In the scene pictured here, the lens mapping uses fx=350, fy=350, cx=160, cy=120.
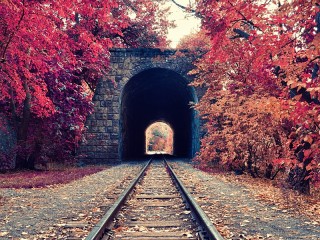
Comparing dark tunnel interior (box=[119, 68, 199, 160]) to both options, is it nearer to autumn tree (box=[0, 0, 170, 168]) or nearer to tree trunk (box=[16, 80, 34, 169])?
autumn tree (box=[0, 0, 170, 168])

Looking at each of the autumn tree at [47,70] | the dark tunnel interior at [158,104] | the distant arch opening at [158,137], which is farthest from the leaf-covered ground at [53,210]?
the distant arch opening at [158,137]

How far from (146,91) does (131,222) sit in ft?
71.5

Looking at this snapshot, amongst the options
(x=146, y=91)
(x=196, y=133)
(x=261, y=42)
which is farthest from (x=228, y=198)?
(x=146, y=91)

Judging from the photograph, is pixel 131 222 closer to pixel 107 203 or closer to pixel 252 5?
pixel 107 203

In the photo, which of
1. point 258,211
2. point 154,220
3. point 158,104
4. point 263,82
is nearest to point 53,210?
point 154,220

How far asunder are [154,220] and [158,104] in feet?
89.1

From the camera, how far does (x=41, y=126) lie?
15.6 m

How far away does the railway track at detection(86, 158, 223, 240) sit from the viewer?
475 cm

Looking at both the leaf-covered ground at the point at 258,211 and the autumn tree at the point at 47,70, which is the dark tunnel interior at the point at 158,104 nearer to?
the autumn tree at the point at 47,70

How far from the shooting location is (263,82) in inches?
405

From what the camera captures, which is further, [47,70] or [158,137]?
[158,137]

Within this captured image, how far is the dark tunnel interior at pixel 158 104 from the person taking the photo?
2180cm

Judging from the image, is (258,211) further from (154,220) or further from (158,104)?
(158,104)

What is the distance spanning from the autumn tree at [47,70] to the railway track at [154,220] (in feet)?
15.4
